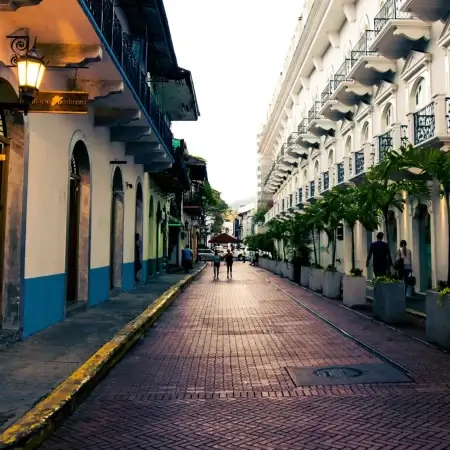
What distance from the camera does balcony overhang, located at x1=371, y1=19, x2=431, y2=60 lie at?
15.7m

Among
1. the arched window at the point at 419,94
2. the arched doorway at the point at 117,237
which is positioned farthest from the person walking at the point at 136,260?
the arched window at the point at 419,94

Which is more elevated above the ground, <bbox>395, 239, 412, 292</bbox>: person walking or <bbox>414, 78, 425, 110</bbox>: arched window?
<bbox>414, 78, 425, 110</bbox>: arched window

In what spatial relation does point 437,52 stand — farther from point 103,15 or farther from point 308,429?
point 308,429

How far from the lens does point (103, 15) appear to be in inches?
337

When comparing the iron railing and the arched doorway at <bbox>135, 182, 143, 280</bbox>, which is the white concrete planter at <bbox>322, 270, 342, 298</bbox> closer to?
the iron railing

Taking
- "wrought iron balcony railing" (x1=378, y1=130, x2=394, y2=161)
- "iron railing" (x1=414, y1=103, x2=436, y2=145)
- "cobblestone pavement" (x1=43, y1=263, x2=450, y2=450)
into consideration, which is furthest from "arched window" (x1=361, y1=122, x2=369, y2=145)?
"cobblestone pavement" (x1=43, y1=263, x2=450, y2=450)

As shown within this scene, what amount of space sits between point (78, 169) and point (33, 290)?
4174 millimetres

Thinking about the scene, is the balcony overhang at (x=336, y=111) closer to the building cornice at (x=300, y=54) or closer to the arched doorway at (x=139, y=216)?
the building cornice at (x=300, y=54)

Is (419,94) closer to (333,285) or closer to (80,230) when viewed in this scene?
(333,285)

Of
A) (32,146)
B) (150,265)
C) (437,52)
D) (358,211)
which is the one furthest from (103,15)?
(150,265)

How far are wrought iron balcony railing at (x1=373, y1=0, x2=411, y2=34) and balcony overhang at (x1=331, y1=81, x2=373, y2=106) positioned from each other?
2819 millimetres

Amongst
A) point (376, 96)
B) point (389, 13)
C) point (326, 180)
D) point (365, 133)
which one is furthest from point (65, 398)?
point (326, 180)

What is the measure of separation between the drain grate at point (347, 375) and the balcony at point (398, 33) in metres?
12.1

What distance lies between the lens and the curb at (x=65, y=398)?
4.02m
